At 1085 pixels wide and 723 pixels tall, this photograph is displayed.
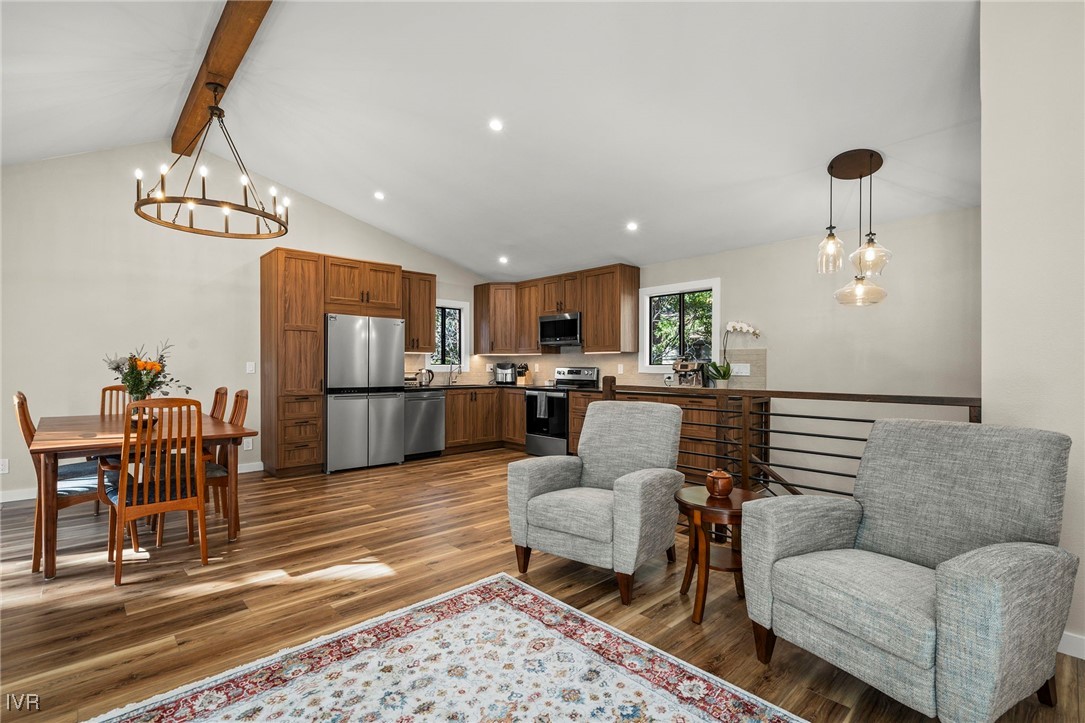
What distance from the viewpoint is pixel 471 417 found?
6.84m

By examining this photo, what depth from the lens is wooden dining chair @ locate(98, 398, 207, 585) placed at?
9.03ft

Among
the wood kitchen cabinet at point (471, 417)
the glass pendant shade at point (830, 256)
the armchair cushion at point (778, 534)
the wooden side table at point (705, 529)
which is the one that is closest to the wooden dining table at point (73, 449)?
the wooden side table at point (705, 529)

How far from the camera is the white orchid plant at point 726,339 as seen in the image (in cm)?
519

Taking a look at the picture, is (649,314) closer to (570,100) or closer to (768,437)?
(768,437)

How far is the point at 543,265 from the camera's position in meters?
6.76

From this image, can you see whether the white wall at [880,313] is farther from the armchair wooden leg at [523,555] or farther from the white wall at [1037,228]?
the armchair wooden leg at [523,555]

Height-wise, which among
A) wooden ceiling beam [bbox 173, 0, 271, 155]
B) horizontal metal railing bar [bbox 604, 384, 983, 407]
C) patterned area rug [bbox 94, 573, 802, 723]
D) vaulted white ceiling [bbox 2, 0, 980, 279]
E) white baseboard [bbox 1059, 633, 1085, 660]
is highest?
wooden ceiling beam [bbox 173, 0, 271, 155]

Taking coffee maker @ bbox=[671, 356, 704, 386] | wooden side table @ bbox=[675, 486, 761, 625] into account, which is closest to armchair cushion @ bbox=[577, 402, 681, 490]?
wooden side table @ bbox=[675, 486, 761, 625]

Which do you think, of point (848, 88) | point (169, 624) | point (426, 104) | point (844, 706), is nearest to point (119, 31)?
point (426, 104)

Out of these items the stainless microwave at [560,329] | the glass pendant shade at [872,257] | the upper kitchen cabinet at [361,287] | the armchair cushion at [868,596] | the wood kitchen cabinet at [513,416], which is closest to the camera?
the armchair cushion at [868,596]

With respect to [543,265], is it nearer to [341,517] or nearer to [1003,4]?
[341,517]

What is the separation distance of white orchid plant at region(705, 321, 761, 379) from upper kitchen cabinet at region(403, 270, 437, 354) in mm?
3560

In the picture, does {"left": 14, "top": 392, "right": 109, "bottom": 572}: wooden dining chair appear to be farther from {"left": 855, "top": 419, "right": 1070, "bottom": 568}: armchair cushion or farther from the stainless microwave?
the stainless microwave

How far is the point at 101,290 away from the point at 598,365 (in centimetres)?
525
